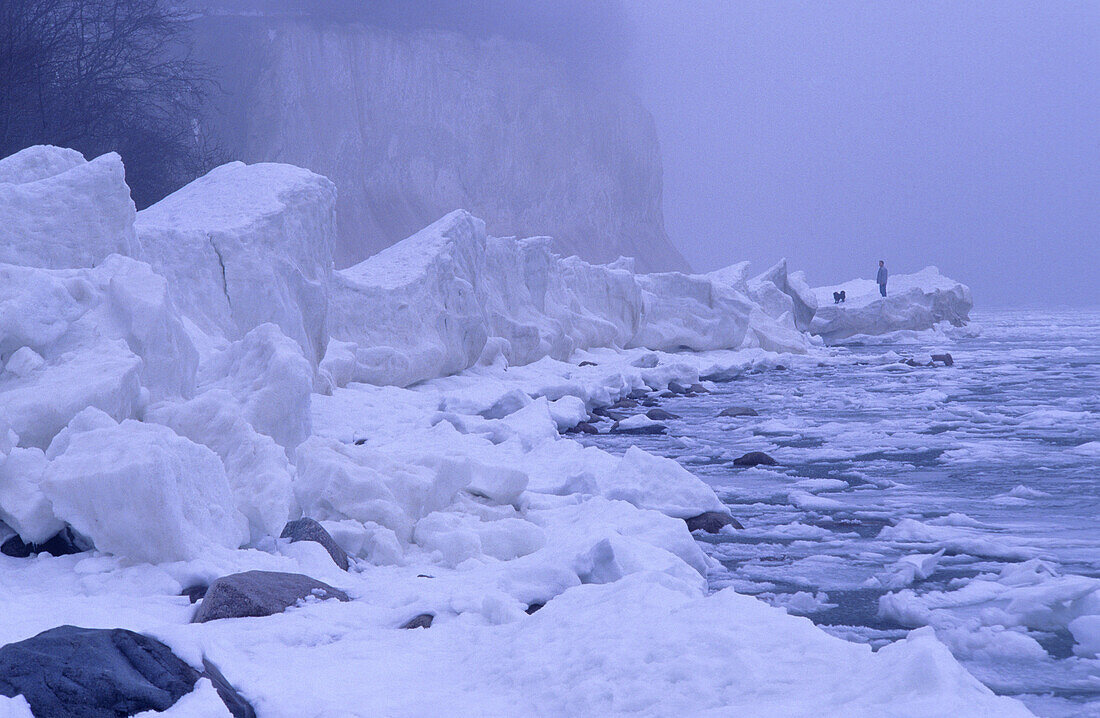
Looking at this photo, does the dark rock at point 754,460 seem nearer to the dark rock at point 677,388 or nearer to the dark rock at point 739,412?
the dark rock at point 739,412

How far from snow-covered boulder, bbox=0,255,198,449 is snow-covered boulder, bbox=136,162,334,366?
2.23 m

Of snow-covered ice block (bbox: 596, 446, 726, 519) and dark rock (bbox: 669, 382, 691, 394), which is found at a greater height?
snow-covered ice block (bbox: 596, 446, 726, 519)

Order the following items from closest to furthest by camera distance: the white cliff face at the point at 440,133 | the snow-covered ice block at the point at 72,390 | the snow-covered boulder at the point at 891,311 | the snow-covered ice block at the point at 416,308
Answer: the snow-covered ice block at the point at 72,390, the snow-covered ice block at the point at 416,308, the snow-covered boulder at the point at 891,311, the white cliff face at the point at 440,133

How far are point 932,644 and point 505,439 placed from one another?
5123 millimetres

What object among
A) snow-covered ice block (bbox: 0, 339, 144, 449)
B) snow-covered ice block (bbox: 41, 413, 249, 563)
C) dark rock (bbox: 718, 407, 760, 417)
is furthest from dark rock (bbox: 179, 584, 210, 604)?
dark rock (bbox: 718, 407, 760, 417)

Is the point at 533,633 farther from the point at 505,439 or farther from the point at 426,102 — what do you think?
the point at 426,102

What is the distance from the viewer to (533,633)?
2.78 meters

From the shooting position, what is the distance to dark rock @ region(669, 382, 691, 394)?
12594 millimetres

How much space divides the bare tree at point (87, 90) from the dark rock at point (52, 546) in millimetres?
11341

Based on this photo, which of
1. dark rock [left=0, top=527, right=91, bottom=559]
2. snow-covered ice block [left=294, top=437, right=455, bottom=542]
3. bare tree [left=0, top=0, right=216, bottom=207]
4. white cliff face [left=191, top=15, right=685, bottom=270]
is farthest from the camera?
Result: white cliff face [left=191, top=15, right=685, bottom=270]

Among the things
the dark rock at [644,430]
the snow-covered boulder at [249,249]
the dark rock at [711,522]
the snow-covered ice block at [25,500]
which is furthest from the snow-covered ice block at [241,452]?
the dark rock at [644,430]

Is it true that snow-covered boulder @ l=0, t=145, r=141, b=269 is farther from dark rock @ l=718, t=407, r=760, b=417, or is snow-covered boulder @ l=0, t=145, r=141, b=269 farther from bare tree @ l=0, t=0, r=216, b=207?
bare tree @ l=0, t=0, r=216, b=207

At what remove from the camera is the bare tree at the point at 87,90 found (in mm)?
13555

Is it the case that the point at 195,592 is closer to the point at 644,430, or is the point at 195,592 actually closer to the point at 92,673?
the point at 92,673
